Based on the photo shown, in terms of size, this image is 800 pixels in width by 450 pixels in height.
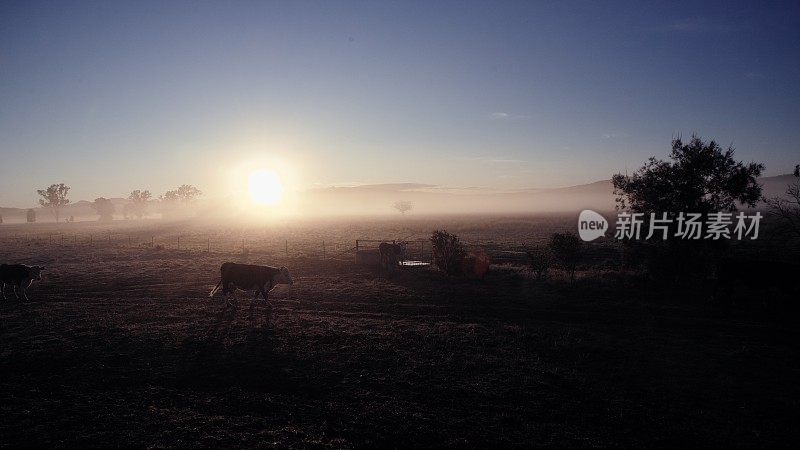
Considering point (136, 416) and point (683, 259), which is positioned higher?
point (683, 259)

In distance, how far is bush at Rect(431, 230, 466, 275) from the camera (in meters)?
22.6

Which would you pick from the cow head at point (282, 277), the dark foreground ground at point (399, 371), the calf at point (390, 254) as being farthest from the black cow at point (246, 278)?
the calf at point (390, 254)

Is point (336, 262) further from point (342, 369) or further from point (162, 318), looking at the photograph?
point (342, 369)

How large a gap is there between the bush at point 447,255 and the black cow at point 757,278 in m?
11.5

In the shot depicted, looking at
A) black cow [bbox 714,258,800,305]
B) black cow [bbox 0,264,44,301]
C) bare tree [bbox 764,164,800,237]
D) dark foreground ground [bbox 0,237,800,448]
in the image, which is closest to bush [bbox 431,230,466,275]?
dark foreground ground [bbox 0,237,800,448]

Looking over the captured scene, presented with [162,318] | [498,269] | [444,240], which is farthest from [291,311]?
[498,269]

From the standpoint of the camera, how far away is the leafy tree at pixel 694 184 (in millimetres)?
19062

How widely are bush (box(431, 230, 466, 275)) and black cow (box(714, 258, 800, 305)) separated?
37.8ft

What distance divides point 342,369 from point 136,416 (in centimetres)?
435

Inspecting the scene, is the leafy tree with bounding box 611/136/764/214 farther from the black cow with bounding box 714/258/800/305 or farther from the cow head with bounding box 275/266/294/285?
the cow head with bounding box 275/266/294/285

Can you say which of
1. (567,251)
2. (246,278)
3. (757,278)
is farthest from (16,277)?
→ (757,278)

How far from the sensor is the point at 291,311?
15578mm

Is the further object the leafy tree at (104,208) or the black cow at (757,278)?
the leafy tree at (104,208)

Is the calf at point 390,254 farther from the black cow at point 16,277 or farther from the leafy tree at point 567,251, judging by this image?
the black cow at point 16,277
